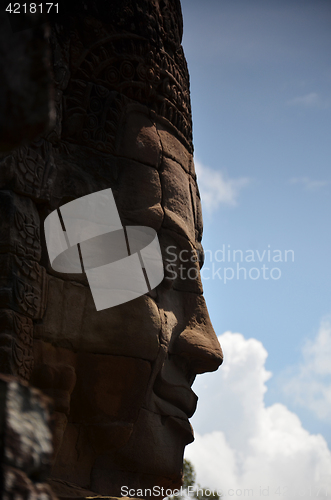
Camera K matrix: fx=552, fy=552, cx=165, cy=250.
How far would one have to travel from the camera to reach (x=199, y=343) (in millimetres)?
4402

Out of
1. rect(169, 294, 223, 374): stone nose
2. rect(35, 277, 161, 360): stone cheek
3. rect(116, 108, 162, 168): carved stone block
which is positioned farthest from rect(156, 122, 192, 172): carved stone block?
rect(35, 277, 161, 360): stone cheek

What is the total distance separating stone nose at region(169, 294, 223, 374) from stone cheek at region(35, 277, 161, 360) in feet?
1.15

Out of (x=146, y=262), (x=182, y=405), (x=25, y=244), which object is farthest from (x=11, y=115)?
(x=182, y=405)

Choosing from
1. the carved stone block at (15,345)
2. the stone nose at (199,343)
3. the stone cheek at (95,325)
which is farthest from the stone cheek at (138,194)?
the carved stone block at (15,345)

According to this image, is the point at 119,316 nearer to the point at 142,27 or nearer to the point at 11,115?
the point at 142,27

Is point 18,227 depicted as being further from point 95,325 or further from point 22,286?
point 95,325

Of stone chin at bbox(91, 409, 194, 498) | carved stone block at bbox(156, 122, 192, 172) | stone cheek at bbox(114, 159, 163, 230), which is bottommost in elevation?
stone chin at bbox(91, 409, 194, 498)

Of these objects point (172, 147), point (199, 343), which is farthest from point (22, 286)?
point (172, 147)

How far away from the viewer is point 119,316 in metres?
3.95

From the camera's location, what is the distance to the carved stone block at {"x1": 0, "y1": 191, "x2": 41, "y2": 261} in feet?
11.4

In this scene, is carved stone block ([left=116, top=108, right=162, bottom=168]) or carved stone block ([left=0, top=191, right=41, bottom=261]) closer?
carved stone block ([left=0, top=191, right=41, bottom=261])

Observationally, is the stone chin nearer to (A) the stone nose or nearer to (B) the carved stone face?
(B) the carved stone face

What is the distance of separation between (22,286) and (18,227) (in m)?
0.38

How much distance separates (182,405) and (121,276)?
115cm
